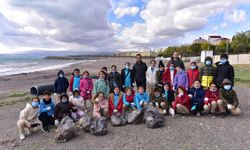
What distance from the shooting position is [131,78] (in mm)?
8984

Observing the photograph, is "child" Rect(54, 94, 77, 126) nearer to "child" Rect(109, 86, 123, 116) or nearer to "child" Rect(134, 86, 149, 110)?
"child" Rect(109, 86, 123, 116)

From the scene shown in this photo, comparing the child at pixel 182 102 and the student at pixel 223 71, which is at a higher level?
the student at pixel 223 71

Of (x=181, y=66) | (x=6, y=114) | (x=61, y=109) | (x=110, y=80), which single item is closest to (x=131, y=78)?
(x=110, y=80)

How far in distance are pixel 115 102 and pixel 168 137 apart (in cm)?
229

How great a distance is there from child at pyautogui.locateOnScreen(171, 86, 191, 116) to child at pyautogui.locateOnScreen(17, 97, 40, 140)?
4208 millimetres

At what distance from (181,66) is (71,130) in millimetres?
4330

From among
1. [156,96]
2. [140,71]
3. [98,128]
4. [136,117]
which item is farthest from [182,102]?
[98,128]

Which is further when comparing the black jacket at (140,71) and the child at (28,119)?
the black jacket at (140,71)

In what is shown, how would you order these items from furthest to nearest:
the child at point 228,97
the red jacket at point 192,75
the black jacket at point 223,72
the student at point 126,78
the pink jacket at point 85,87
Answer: the student at point 126,78, the pink jacket at point 85,87, the red jacket at point 192,75, the black jacket at point 223,72, the child at point 228,97

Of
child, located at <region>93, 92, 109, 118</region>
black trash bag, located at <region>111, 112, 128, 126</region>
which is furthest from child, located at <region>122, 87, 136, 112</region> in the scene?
child, located at <region>93, 92, 109, 118</region>

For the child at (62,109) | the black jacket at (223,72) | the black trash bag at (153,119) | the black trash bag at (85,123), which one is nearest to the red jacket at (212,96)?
the black jacket at (223,72)

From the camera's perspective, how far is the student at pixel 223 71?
756 centimetres

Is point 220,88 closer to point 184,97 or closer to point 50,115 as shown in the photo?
point 184,97

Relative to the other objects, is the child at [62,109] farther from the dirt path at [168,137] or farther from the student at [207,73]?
the student at [207,73]
